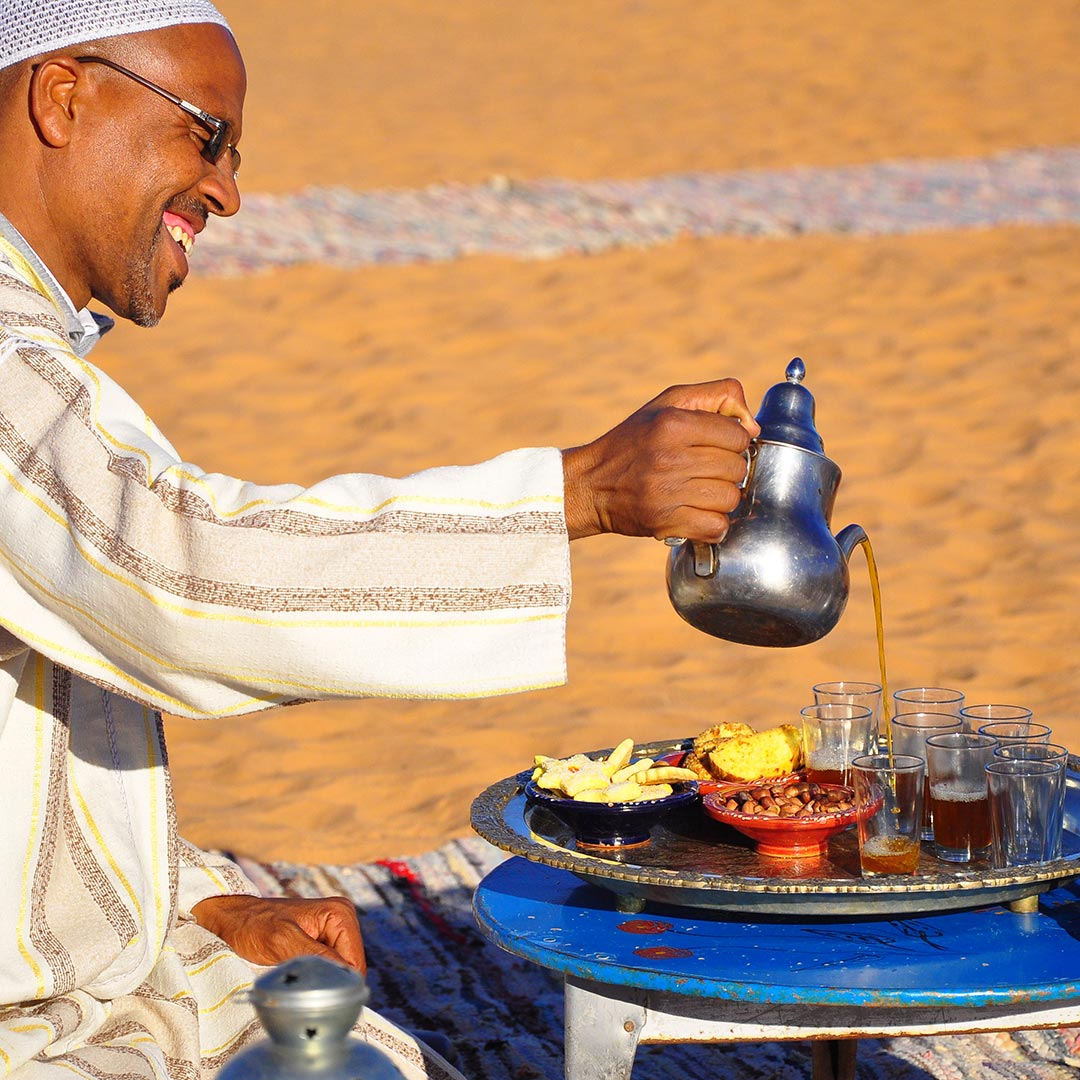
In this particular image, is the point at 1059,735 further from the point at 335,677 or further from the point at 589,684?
the point at 335,677

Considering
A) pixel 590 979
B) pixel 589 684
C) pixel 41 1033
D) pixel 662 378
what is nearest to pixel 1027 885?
pixel 590 979

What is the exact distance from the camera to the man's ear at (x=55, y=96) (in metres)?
2.16

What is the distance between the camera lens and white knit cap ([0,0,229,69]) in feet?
7.12

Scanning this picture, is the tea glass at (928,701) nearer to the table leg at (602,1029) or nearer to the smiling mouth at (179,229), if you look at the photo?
the table leg at (602,1029)

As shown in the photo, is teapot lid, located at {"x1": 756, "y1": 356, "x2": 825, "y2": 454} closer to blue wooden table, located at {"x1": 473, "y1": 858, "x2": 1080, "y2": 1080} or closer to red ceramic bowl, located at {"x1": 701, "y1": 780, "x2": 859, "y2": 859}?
red ceramic bowl, located at {"x1": 701, "y1": 780, "x2": 859, "y2": 859}

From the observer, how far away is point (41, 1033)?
205 cm

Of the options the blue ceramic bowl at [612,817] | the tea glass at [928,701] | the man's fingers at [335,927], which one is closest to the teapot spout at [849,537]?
the tea glass at [928,701]

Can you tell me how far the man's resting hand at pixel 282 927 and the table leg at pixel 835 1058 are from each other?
99cm

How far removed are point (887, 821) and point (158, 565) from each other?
3.54 feet

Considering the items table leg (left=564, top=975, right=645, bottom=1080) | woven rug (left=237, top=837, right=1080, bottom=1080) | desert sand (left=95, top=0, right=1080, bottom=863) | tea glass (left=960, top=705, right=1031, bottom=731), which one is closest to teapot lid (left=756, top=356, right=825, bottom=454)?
tea glass (left=960, top=705, right=1031, bottom=731)

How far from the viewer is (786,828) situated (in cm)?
224

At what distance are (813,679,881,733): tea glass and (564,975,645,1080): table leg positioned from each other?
0.71m

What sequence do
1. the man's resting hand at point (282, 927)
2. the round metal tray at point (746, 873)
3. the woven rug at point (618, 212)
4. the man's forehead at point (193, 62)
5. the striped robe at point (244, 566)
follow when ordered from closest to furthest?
1. the striped robe at point (244, 566)
2. the round metal tray at point (746, 873)
3. the man's forehead at point (193, 62)
4. the man's resting hand at point (282, 927)
5. the woven rug at point (618, 212)

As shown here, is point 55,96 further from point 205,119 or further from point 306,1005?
point 306,1005
